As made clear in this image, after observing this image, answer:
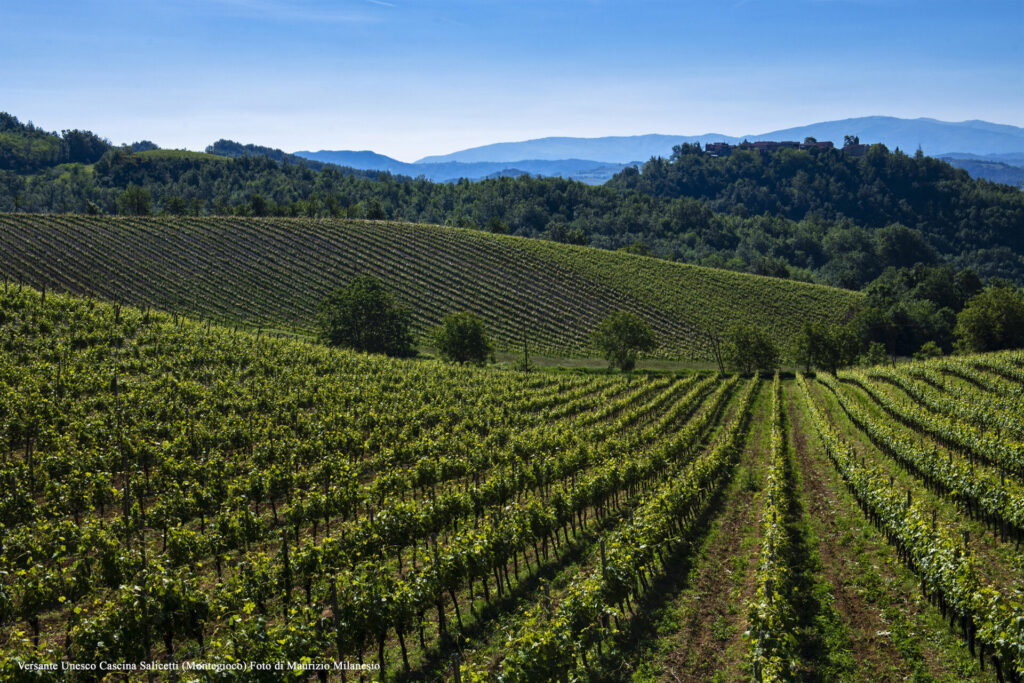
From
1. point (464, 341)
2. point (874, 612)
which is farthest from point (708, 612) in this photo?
point (464, 341)

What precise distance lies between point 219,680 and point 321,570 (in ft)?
16.9

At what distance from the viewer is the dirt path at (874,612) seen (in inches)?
528

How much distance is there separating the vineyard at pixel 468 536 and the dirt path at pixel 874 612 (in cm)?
9

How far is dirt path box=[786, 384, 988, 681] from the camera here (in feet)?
44.0

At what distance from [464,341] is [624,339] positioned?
19.7 m

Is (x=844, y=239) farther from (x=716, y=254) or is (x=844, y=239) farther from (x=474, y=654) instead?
(x=474, y=654)

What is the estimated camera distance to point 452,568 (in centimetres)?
1582

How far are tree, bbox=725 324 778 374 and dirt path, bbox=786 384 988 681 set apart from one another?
178ft

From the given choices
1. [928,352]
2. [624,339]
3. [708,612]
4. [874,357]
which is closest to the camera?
[708,612]

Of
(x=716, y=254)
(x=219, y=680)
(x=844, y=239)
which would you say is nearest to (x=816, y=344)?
(x=219, y=680)

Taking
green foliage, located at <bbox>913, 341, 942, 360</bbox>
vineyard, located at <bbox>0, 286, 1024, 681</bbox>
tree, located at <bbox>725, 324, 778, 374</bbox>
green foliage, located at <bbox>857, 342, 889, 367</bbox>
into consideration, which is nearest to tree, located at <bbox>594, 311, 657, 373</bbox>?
tree, located at <bbox>725, 324, 778, 374</bbox>

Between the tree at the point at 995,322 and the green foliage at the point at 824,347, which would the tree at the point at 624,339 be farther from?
the tree at the point at 995,322

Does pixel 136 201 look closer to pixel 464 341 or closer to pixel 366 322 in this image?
pixel 366 322

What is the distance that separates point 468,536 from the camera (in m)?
17.0
